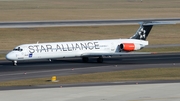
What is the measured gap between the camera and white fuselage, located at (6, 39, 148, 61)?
5622 cm

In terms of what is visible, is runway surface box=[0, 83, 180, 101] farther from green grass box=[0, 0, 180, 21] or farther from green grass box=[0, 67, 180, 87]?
green grass box=[0, 0, 180, 21]

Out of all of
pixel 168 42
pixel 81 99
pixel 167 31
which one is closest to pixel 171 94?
pixel 81 99

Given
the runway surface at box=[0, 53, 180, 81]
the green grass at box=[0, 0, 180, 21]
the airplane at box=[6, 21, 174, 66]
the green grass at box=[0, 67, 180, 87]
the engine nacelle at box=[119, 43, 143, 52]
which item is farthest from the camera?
the green grass at box=[0, 0, 180, 21]

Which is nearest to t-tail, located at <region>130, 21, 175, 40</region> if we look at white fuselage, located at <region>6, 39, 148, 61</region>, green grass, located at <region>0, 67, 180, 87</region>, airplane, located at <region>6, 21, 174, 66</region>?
airplane, located at <region>6, 21, 174, 66</region>

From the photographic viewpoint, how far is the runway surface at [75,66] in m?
50.7

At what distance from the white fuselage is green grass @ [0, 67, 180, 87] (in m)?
9.07

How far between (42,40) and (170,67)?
32769 millimetres

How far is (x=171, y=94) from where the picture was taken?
1438 inches

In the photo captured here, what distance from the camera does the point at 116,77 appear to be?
156ft

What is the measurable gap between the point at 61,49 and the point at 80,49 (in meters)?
2.62

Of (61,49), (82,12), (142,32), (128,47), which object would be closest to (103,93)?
(61,49)

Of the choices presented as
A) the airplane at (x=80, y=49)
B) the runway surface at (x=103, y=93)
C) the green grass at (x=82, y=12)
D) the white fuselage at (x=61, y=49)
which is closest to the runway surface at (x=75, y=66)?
the airplane at (x=80, y=49)

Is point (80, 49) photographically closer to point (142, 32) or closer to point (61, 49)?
point (61, 49)

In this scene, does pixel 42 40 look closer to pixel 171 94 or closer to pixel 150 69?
pixel 150 69
